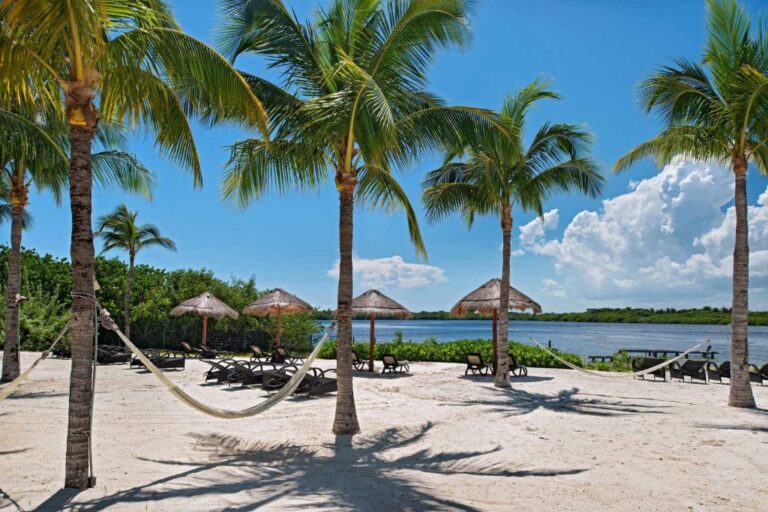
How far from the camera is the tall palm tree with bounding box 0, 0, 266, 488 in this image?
4387 mm

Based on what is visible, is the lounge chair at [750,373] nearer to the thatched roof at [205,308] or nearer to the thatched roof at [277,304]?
the thatched roof at [277,304]

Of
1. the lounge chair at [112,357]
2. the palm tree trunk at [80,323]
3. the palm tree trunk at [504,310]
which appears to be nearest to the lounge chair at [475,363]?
the palm tree trunk at [504,310]

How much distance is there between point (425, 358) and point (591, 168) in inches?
348

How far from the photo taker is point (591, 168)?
11516mm

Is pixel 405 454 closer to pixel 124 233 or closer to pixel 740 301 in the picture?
pixel 740 301

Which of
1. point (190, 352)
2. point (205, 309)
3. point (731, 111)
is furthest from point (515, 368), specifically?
point (190, 352)

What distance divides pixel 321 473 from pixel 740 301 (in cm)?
804

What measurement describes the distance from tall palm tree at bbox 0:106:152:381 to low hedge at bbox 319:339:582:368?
328 inches

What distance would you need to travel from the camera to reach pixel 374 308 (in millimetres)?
14773

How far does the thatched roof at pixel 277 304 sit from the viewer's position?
56.9 feet

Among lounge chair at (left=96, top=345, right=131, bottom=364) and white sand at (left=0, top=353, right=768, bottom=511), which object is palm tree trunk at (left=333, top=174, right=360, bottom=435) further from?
lounge chair at (left=96, top=345, right=131, bottom=364)

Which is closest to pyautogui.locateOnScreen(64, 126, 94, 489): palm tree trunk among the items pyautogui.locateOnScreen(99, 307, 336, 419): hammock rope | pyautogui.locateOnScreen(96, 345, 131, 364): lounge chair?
pyautogui.locateOnScreen(99, 307, 336, 419): hammock rope

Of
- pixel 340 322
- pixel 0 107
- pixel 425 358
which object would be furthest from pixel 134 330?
pixel 340 322

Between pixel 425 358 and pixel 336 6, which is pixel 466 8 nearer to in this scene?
pixel 336 6
